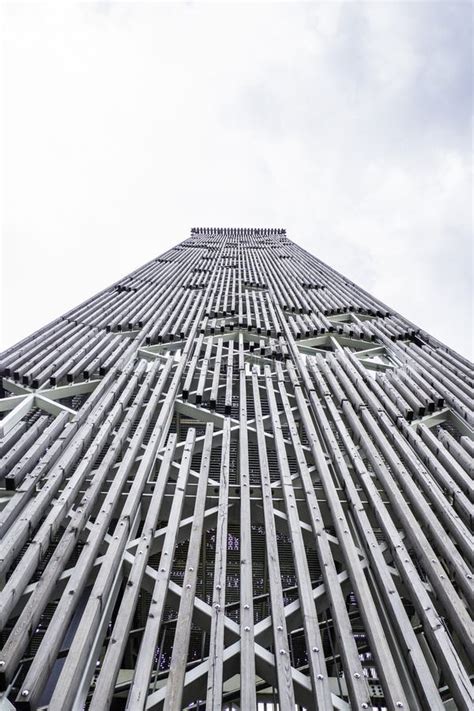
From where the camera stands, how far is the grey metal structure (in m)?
2.45

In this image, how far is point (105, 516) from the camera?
3.47m

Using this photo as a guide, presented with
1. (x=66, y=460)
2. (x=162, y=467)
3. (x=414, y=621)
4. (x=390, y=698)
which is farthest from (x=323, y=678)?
(x=66, y=460)

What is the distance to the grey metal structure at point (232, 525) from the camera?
8.02 feet

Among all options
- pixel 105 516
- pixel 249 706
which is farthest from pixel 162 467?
pixel 249 706

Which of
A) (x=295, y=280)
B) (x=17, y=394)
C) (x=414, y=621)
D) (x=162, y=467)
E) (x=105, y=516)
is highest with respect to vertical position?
(x=295, y=280)

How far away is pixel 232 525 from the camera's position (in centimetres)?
521

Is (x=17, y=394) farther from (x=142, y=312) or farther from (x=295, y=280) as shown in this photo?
(x=295, y=280)

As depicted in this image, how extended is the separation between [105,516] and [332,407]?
2972 mm

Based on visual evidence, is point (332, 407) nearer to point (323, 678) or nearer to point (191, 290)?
point (323, 678)

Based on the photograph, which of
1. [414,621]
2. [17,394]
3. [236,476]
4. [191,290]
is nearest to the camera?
[414,621]

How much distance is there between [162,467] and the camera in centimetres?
415

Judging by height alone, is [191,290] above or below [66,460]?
above

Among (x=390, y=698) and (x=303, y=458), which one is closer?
(x=390, y=698)

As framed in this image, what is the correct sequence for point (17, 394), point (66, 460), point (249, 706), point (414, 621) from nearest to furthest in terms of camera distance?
point (249, 706)
point (414, 621)
point (66, 460)
point (17, 394)
